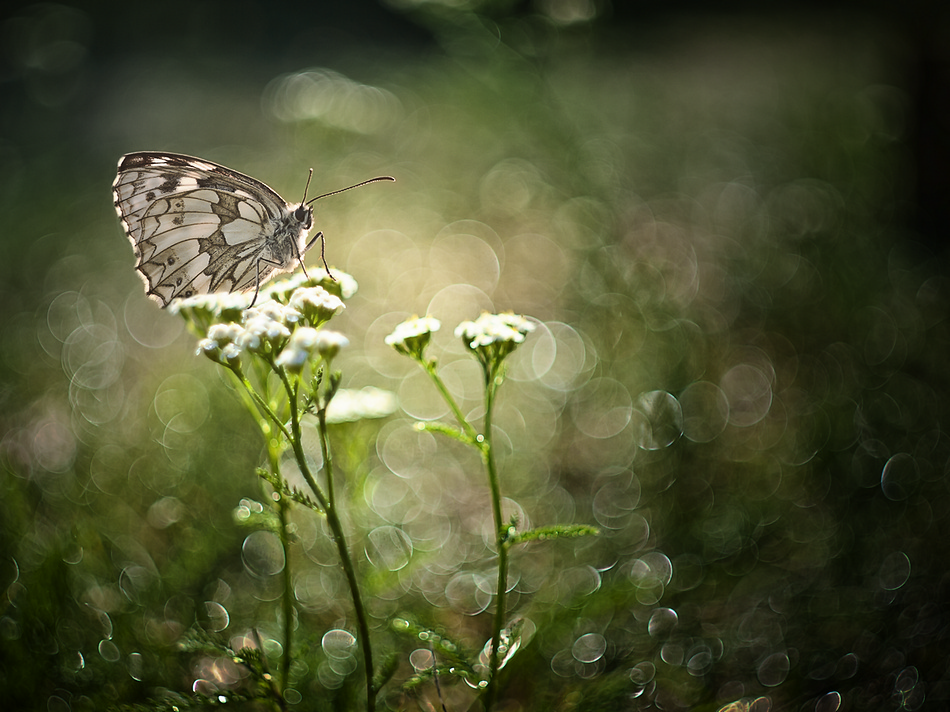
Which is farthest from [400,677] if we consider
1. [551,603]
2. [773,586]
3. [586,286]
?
[586,286]

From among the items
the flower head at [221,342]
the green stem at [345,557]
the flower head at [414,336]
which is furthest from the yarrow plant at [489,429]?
the flower head at [221,342]

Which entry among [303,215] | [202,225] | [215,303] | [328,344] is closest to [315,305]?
[328,344]

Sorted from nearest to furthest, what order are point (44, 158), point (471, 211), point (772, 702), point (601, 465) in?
point (772, 702), point (601, 465), point (471, 211), point (44, 158)

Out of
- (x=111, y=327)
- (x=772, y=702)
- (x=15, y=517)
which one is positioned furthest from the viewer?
(x=111, y=327)

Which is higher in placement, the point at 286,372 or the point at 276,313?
the point at 276,313

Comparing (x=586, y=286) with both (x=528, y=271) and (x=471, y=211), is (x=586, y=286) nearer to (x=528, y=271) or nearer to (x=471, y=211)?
(x=528, y=271)

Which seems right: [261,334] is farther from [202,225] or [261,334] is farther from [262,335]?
[202,225]
